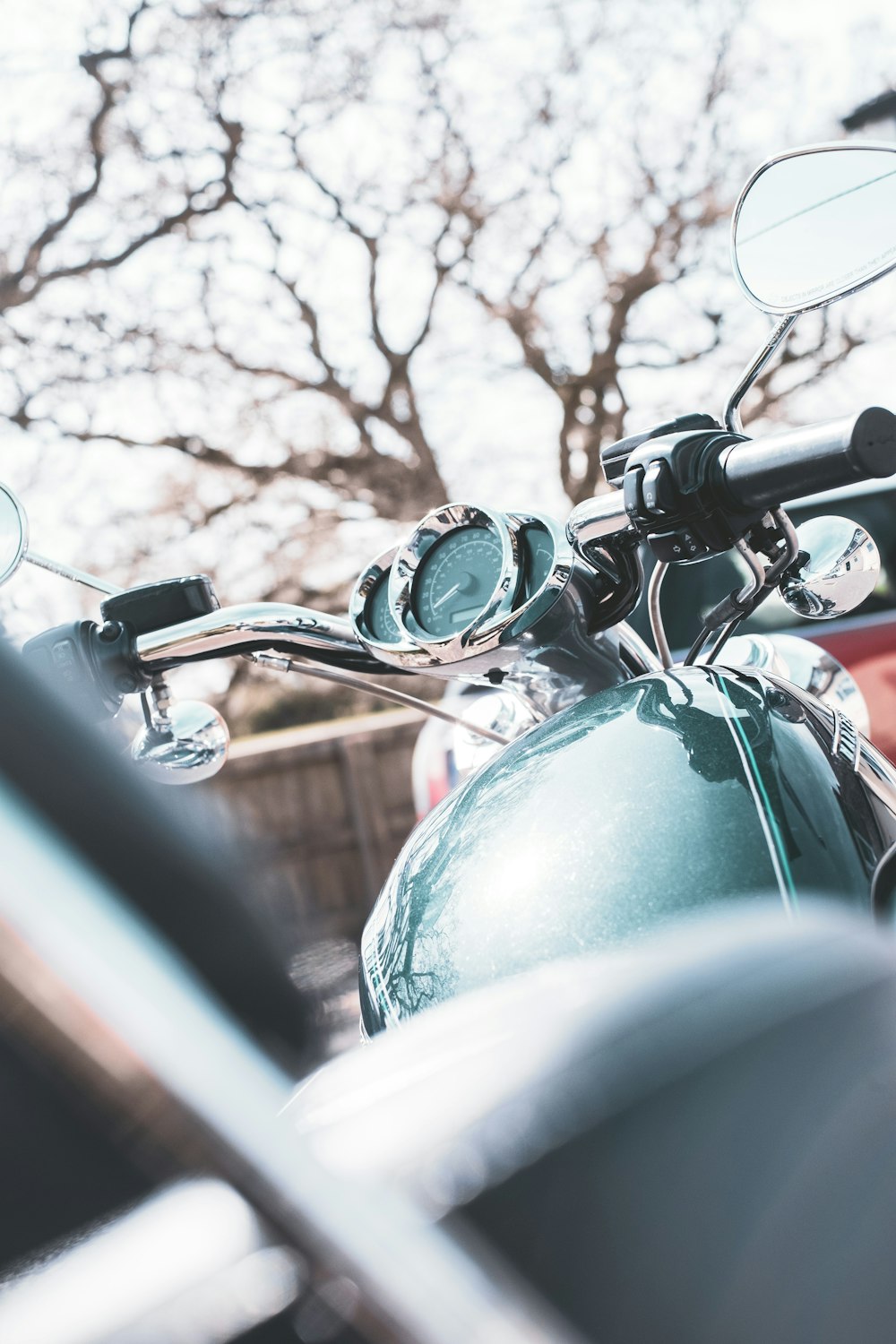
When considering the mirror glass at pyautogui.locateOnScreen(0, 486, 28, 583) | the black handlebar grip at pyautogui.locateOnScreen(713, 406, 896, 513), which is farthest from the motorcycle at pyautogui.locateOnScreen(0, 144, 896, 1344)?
the mirror glass at pyautogui.locateOnScreen(0, 486, 28, 583)

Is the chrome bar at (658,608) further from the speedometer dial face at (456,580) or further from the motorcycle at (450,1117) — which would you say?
the motorcycle at (450,1117)

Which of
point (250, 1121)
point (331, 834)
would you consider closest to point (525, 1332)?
point (250, 1121)

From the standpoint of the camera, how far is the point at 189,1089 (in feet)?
1.43

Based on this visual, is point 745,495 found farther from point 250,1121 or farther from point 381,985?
point 250,1121

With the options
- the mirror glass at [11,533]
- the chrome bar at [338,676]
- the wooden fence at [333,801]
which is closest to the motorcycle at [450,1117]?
the chrome bar at [338,676]

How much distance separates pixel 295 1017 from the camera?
556mm

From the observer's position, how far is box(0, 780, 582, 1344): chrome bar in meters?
0.41

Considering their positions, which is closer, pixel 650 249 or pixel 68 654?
pixel 68 654

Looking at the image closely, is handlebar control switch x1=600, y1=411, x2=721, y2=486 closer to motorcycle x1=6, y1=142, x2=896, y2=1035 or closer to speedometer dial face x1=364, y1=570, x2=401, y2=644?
motorcycle x1=6, y1=142, x2=896, y2=1035

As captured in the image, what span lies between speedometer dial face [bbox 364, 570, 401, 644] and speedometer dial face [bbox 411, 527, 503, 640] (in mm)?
51

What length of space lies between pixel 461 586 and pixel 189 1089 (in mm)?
959

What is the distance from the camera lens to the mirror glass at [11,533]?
61.0 inches

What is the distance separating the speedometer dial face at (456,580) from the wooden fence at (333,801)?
23.1 ft

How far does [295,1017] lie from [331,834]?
822 centimetres
